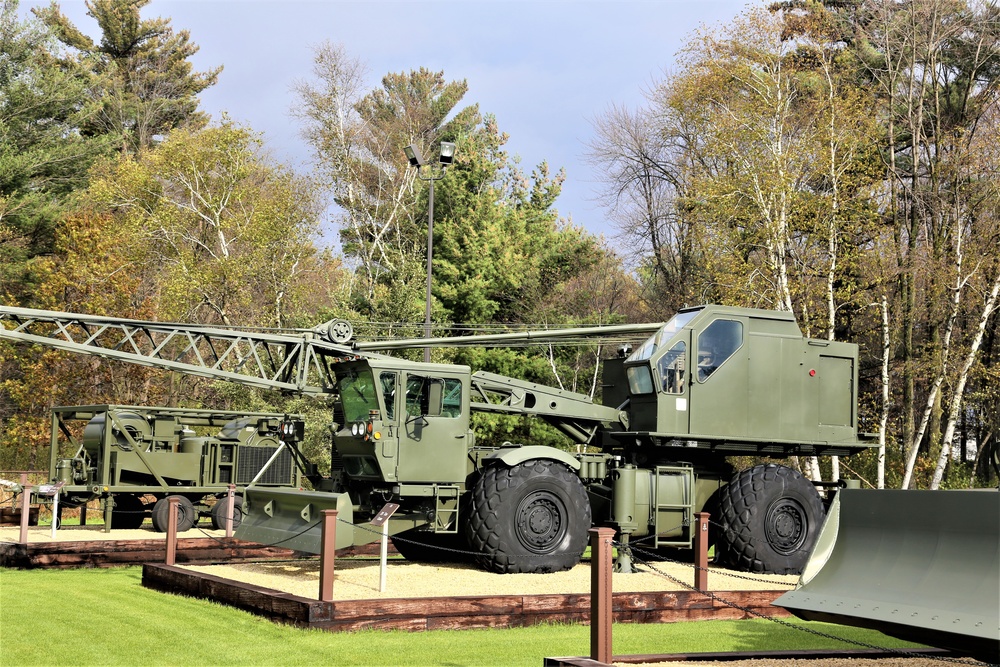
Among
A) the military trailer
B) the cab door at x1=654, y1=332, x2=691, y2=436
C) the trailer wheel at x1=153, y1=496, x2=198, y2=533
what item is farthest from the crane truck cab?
the trailer wheel at x1=153, y1=496, x2=198, y2=533

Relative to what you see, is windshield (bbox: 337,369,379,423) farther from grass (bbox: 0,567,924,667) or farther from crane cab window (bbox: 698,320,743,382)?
crane cab window (bbox: 698,320,743,382)

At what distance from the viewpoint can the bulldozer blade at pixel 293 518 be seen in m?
13.6

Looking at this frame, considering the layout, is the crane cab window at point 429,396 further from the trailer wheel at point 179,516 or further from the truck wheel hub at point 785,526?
the trailer wheel at point 179,516

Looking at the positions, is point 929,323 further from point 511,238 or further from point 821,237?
point 511,238

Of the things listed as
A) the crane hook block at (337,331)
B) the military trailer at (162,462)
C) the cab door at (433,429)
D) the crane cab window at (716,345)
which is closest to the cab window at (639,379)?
the crane cab window at (716,345)

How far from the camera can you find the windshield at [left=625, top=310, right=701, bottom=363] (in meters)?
15.8

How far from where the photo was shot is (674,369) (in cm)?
1579

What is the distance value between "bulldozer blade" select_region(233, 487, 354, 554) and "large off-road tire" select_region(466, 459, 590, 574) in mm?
1721

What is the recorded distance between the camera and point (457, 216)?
38938 millimetres

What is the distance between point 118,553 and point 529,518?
6677mm

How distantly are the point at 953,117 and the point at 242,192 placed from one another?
23.3 m

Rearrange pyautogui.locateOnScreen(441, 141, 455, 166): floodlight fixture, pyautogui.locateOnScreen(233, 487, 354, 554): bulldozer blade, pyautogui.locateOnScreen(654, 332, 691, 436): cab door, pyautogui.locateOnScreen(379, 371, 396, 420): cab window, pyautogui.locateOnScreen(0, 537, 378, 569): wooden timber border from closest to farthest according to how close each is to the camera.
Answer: pyautogui.locateOnScreen(233, 487, 354, 554): bulldozer blade, pyautogui.locateOnScreen(379, 371, 396, 420): cab window, pyautogui.locateOnScreen(654, 332, 691, 436): cab door, pyautogui.locateOnScreen(0, 537, 378, 569): wooden timber border, pyautogui.locateOnScreen(441, 141, 455, 166): floodlight fixture

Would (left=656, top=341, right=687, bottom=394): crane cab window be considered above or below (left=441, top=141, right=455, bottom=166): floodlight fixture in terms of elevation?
below

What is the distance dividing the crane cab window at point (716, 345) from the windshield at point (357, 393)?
15.3ft
